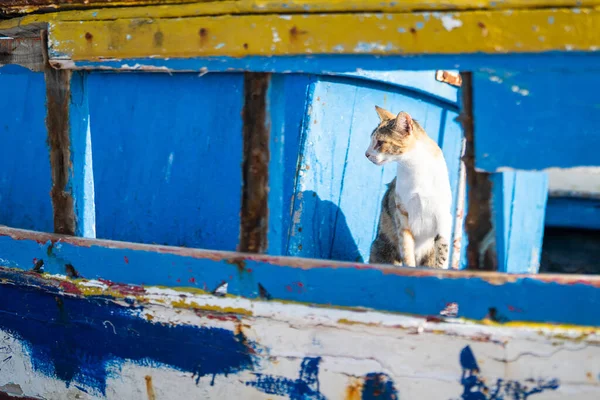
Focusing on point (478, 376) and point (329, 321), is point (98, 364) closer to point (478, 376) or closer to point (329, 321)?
point (329, 321)

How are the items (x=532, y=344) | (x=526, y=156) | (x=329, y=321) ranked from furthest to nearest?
(x=329, y=321) → (x=532, y=344) → (x=526, y=156)

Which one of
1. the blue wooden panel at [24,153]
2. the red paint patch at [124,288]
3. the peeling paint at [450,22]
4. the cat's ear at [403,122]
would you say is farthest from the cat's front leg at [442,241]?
the blue wooden panel at [24,153]

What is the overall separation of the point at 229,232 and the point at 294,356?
953 millimetres

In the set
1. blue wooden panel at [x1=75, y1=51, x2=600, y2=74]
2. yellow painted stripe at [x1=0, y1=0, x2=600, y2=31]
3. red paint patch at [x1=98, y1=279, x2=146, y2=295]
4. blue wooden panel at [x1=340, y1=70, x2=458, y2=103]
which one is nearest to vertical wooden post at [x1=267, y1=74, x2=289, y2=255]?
blue wooden panel at [x1=75, y1=51, x2=600, y2=74]

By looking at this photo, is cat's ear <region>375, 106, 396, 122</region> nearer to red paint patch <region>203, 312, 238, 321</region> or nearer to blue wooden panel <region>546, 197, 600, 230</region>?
red paint patch <region>203, 312, 238, 321</region>

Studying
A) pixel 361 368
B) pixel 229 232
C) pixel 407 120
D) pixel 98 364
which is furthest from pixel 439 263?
pixel 98 364

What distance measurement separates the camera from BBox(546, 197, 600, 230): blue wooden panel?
5777 mm

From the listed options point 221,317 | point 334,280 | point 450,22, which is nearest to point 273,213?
point 334,280

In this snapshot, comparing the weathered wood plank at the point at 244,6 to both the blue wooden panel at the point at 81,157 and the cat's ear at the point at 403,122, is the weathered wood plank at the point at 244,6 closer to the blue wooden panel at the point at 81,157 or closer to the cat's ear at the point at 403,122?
the blue wooden panel at the point at 81,157

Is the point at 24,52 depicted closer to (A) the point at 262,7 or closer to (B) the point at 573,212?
(A) the point at 262,7

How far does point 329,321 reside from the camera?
2.03 m

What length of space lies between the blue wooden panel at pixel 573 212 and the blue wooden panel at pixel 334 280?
4.32m

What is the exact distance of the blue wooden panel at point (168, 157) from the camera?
2.95 m

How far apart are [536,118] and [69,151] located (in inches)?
63.6
